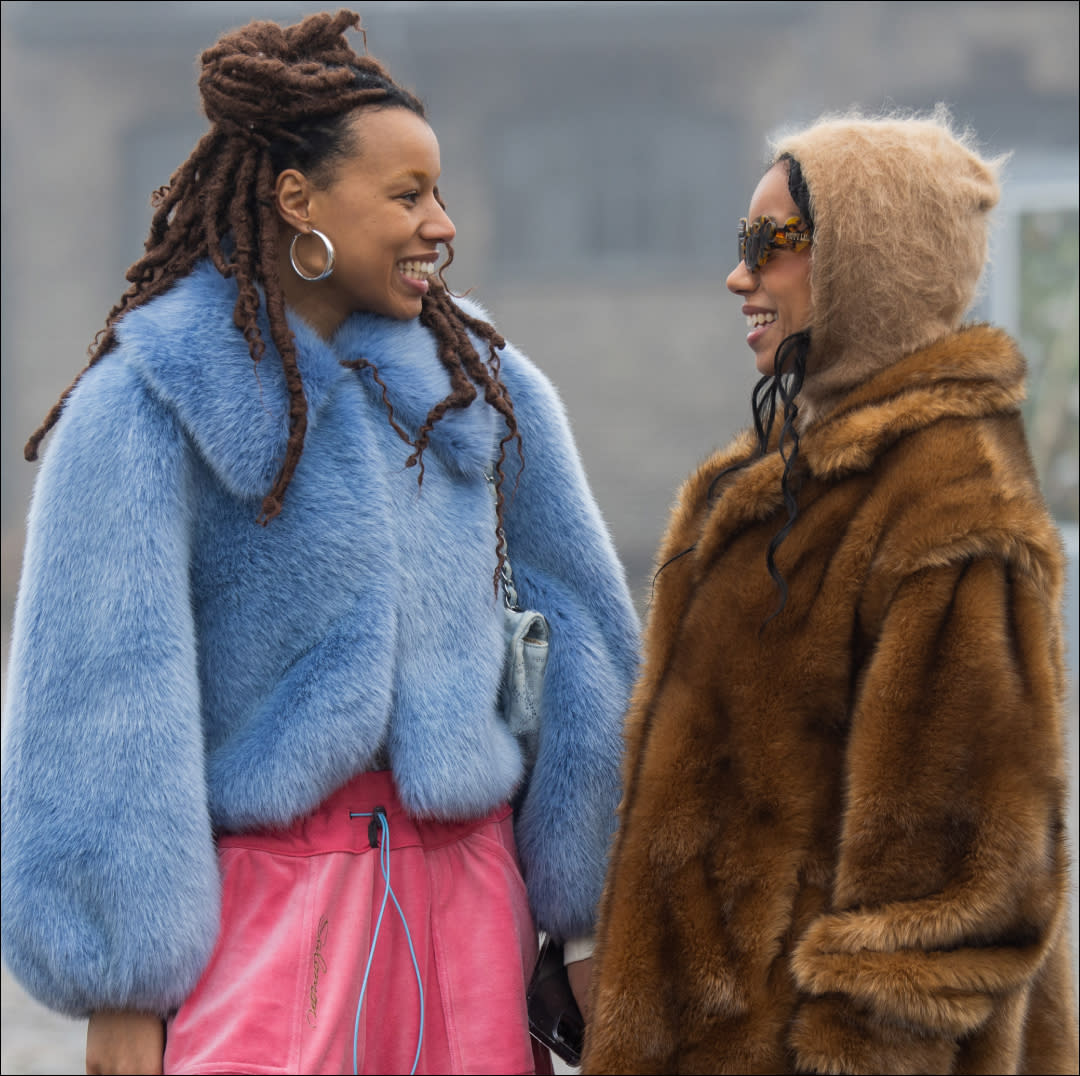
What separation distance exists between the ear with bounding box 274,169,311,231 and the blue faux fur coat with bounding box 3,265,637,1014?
0.15 metres

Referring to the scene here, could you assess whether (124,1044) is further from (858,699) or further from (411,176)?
(411,176)

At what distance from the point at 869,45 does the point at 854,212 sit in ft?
17.7

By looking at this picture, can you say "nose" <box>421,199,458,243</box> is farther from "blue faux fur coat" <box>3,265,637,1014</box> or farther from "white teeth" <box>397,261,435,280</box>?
"blue faux fur coat" <box>3,265,637,1014</box>

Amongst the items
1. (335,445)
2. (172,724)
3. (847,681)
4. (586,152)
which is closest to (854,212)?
(847,681)

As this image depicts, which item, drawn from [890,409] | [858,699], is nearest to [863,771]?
[858,699]

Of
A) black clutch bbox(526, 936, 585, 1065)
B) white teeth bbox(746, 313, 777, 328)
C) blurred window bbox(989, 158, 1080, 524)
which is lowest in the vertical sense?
black clutch bbox(526, 936, 585, 1065)

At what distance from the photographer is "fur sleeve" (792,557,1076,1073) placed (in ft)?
5.22

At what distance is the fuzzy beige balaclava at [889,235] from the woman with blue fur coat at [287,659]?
57 cm

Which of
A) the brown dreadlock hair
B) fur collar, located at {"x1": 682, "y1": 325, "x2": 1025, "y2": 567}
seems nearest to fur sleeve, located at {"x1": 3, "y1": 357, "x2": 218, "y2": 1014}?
the brown dreadlock hair

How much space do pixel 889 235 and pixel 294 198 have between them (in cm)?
85

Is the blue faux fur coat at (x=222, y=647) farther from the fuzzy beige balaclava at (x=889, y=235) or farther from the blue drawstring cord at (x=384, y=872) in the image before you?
the fuzzy beige balaclava at (x=889, y=235)

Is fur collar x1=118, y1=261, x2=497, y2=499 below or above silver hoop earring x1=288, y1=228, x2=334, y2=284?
below

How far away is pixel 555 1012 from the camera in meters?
2.14

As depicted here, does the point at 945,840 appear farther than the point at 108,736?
No
